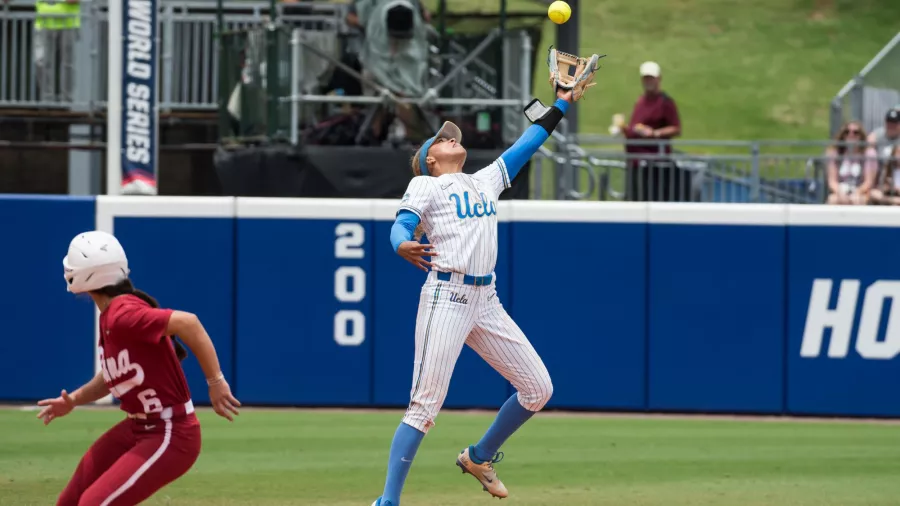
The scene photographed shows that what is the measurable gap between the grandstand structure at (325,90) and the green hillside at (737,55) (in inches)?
624

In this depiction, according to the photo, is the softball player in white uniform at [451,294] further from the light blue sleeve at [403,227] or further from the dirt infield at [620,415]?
the dirt infield at [620,415]

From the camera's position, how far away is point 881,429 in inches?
403

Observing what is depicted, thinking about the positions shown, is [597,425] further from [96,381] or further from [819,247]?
[96,381]

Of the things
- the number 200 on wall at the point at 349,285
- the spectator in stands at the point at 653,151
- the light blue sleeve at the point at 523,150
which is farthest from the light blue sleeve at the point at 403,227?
the spectator in stands at the point at 653,151

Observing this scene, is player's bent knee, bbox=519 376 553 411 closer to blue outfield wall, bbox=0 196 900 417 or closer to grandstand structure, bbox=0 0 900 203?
blue outfield wall, bbox=0 196 900 417

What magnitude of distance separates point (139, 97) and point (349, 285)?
239cm

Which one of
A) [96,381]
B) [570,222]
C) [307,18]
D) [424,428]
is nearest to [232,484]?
[424,428]

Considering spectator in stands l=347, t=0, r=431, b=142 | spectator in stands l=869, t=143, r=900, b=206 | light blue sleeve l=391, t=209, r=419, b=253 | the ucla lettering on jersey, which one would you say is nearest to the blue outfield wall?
spectator in stands l=869, t=143, r=900, b=206

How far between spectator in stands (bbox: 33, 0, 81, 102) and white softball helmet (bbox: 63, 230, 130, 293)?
11.0 metres

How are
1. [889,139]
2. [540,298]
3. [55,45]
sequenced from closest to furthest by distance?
[540,298]
[889,139]
[55,45]

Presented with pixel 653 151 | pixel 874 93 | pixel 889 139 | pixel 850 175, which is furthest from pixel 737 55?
pixel 850 175

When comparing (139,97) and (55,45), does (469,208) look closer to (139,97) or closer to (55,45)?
(139,97)

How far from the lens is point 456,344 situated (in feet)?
21.8

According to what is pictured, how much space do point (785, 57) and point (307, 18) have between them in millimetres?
25408
